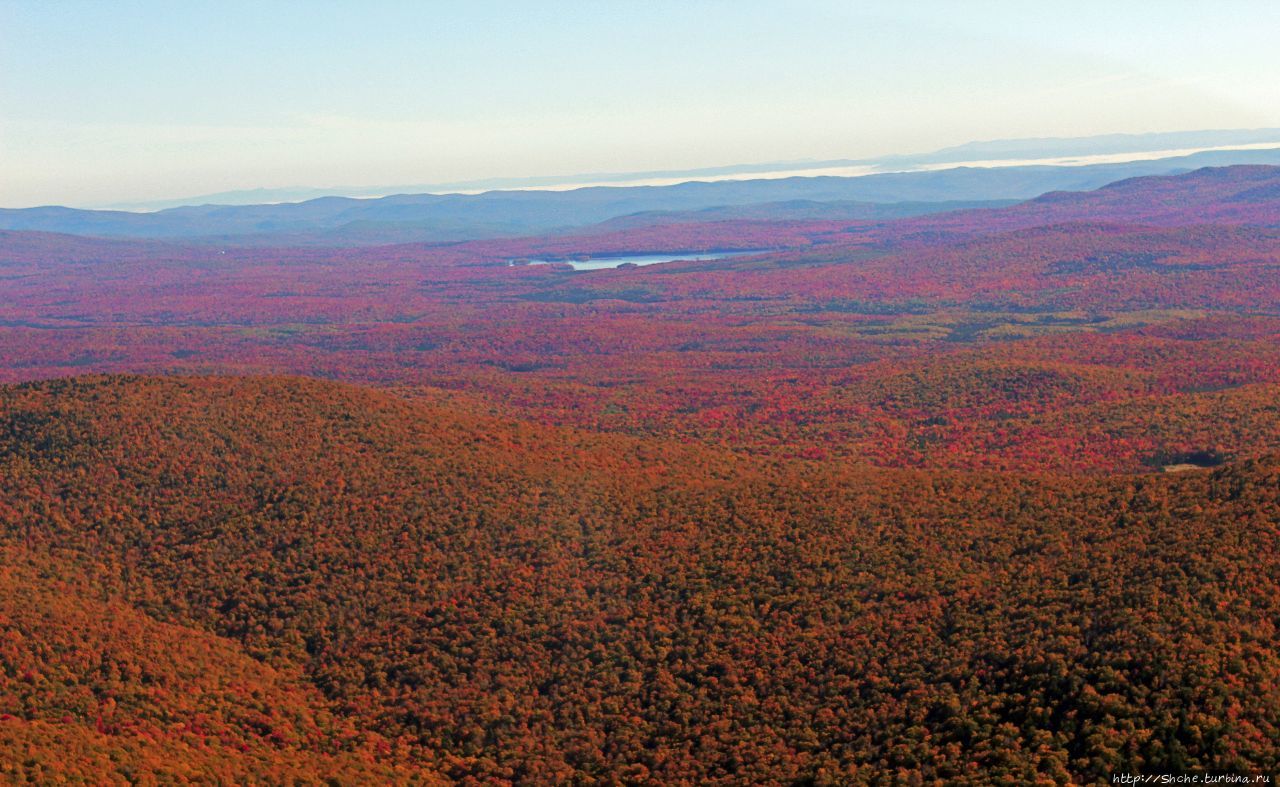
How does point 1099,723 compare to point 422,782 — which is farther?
point 422,782

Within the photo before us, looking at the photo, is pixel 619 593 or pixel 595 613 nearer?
pixel 595 613

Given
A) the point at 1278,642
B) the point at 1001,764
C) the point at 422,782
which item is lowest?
the point at 422,782

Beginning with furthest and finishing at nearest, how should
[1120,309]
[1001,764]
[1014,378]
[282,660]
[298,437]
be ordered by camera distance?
1. [1120,309]
2. [1014,378]
3. [298,437]
4. [282,660]
5. [1001,764]

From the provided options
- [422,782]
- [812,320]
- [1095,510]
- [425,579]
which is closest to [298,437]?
[425,579]

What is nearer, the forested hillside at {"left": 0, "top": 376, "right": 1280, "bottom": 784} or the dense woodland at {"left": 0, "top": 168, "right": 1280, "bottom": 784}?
the forested hillside at {"left": 0, "top": 376, "right": 1280, "bottom": 784}

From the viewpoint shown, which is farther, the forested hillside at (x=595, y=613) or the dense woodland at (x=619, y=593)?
the dense woodland at (x=619, y=593)

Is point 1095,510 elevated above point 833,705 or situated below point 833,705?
above

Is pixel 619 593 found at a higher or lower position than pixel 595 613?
higher

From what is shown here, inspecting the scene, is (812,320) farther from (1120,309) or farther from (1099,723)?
(1099,723)
